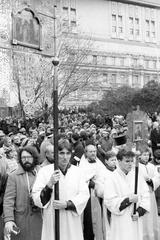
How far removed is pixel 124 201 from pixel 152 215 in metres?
2.30

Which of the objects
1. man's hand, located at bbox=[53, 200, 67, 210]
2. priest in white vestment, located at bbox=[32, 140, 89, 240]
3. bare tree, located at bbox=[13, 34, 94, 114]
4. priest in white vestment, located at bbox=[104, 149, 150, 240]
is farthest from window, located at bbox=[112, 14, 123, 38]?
man's hand, located at bbox=[53, 200, 67, 210]

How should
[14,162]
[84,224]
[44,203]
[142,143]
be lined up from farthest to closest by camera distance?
1. [14,162]
2. [84,224]
3. [142,143]
4. [44,203]

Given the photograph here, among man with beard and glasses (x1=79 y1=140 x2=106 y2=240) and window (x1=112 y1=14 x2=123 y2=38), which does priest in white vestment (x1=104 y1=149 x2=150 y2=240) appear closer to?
man with beard and glasses (x1=79 y1=140 x2=106 y2=240)

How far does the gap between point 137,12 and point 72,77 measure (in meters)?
39.4

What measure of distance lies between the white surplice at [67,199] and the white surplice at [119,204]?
38cm

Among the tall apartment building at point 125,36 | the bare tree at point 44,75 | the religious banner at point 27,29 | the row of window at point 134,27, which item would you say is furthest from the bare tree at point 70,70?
the row of window at point 134,27

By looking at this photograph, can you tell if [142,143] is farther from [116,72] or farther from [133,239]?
[116,72]

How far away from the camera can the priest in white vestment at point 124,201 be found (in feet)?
17.5

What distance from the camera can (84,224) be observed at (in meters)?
6.71

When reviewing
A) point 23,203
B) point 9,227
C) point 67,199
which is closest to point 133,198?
point 67,199

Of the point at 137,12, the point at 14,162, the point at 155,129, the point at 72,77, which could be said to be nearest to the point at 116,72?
the point at 137,12

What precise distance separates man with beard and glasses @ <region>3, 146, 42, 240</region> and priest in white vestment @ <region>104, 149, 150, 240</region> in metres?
0.88

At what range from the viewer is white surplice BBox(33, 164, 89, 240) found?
5.07m

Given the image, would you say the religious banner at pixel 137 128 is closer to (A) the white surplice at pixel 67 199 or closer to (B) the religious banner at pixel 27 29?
(A) the white surplice at pixel 67 199
